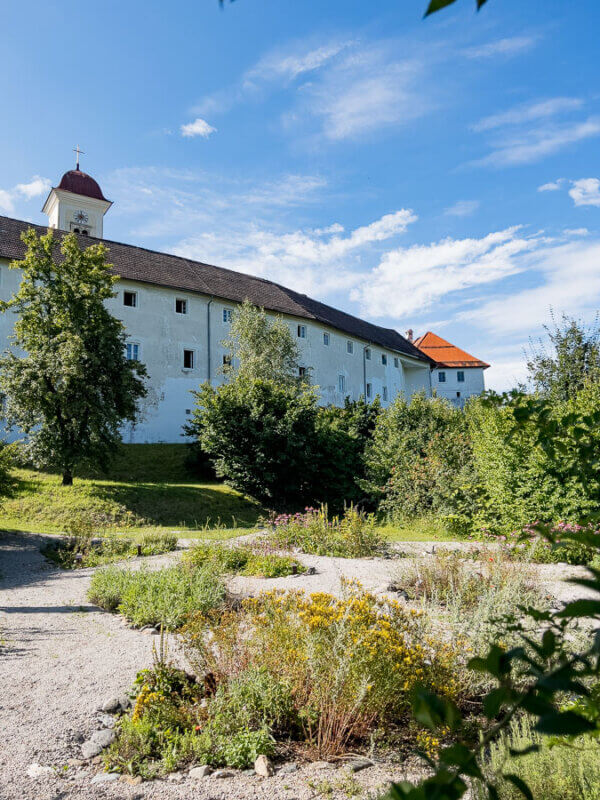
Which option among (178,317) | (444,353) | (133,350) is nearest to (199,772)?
(133,350)

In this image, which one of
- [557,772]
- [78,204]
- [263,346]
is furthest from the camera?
[78,204]

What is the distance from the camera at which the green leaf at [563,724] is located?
644mm

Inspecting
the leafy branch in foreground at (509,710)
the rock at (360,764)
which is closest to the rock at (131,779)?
the rock at (360,764)

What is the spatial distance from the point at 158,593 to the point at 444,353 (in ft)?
178

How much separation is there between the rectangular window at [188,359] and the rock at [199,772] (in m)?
27.3

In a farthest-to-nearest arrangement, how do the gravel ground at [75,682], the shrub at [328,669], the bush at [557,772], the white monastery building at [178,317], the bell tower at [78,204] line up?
the bell tower at [78,204] < the white monastery building at [178,317] < the shrub at [328,669] < the gravel ground at [75,682] < the bush at [557,772]

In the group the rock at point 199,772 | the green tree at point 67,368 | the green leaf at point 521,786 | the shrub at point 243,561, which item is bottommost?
the rock at point 199,772

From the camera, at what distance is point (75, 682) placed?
4695mm

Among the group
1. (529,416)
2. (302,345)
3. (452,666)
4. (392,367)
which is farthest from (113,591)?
(392,367)

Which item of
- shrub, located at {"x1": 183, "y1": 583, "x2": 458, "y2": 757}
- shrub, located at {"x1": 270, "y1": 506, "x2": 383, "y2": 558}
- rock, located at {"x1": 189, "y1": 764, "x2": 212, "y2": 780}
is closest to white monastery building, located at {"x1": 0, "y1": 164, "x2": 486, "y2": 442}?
shrub, located at {"x1": 270, "y1": 506, "x2": 383, "y2": 558}

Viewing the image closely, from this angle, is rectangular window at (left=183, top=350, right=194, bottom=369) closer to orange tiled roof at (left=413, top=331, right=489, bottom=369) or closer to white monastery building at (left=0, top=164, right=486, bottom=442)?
white monastery building at (left=0, top=164, right=486, bottom=442)

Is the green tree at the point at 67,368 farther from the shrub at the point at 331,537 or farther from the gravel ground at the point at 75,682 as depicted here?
the shrub at the point at 331,537

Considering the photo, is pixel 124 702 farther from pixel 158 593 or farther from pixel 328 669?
pixel 158 593

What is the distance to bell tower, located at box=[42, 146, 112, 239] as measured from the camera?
3947 cm
